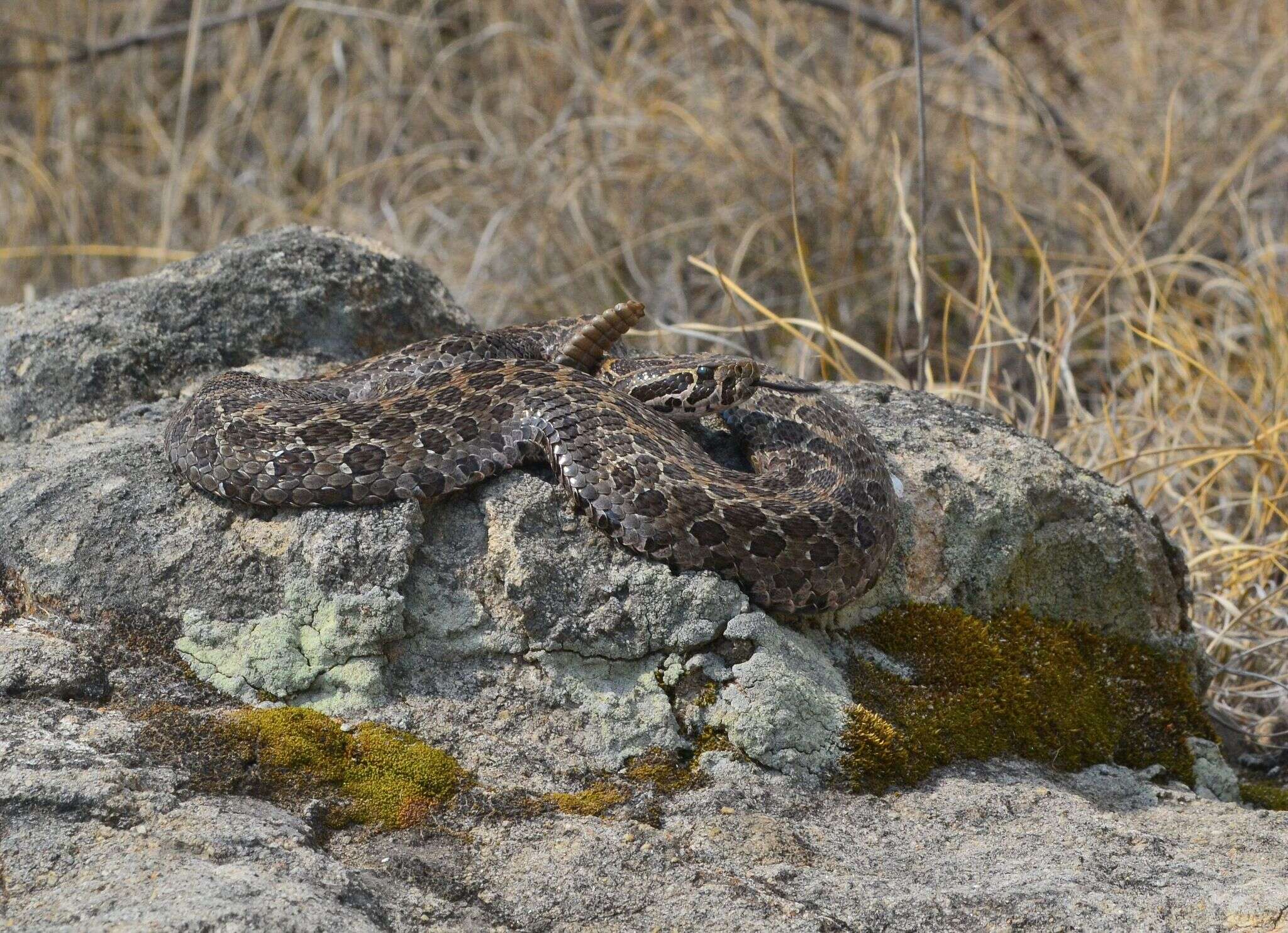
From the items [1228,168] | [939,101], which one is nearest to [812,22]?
[939,101]

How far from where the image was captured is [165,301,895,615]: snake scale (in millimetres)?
4445

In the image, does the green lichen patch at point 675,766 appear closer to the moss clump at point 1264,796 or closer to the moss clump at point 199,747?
the moss clump at point 199,747

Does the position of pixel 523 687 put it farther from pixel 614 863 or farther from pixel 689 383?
pixel 689 383

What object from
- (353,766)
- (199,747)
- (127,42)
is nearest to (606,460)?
(353,766)

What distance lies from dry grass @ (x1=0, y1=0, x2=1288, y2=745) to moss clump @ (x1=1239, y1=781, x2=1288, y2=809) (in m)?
1.39

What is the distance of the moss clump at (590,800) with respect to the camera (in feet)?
12.8

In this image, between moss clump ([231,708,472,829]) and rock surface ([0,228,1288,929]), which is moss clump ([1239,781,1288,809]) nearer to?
rock surface ([0,228,1288,929])

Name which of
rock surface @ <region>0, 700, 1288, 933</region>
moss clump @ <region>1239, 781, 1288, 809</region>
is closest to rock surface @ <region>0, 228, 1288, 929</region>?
rock surface @ <region>0, 700, 1288, 933</region>

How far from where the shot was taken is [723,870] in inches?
144

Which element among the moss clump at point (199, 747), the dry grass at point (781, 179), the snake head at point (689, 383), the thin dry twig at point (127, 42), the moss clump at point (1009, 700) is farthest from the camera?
the thin dry twig at point (127, 42)

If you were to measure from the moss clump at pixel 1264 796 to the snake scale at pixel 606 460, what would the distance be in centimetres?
174

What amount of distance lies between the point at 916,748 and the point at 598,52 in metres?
8.44

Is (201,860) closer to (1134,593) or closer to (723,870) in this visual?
(723,870)

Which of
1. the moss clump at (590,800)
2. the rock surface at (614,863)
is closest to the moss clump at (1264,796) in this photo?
the rock surface at (614,863)
